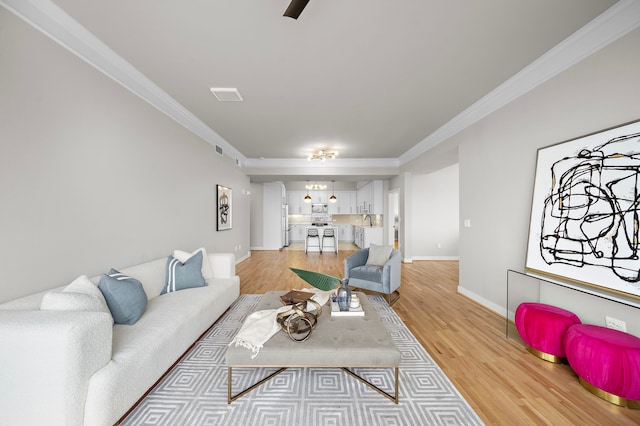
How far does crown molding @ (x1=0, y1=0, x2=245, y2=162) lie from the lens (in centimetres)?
178

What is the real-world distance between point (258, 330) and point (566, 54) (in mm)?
3639

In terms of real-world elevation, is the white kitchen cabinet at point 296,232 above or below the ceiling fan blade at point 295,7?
below

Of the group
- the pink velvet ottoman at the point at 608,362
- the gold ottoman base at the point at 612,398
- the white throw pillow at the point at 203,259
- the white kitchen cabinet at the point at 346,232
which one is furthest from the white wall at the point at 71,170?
the white kitchen cabinet at the point at 346,232

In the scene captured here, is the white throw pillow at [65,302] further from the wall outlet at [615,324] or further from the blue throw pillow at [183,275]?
the wall outlet at [615,324]

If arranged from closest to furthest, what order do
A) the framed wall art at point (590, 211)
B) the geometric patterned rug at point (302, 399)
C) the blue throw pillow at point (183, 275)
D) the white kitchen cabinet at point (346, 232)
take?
1. the geometric patterned rug at point (302, 399)
2. the framed wall art at point (590, 211)
3. the blue throw pillow at point (183, 275)
4. the white kitchen cabinet at point (346, 232)

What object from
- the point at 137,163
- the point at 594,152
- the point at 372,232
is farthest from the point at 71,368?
the point at 372,232

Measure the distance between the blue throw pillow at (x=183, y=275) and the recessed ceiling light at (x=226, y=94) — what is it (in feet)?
6.84

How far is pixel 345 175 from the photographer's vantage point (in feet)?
22.5

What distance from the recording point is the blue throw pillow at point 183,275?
279 centimetres

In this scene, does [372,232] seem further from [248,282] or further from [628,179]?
[628,179]

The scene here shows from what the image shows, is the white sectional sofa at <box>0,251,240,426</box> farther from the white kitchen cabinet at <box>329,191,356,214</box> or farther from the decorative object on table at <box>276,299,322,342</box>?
the white kitchen cabinet at <box>329,191,356,214</box>

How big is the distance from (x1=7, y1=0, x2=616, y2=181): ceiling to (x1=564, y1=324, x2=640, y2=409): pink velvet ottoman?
7.92 feet

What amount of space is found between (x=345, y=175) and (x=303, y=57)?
178 inches

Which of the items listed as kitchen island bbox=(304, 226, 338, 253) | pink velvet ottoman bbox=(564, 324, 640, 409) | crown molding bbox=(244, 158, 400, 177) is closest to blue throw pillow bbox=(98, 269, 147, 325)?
pink velvet ottoman bbox=(564, 324, 640, 409)
